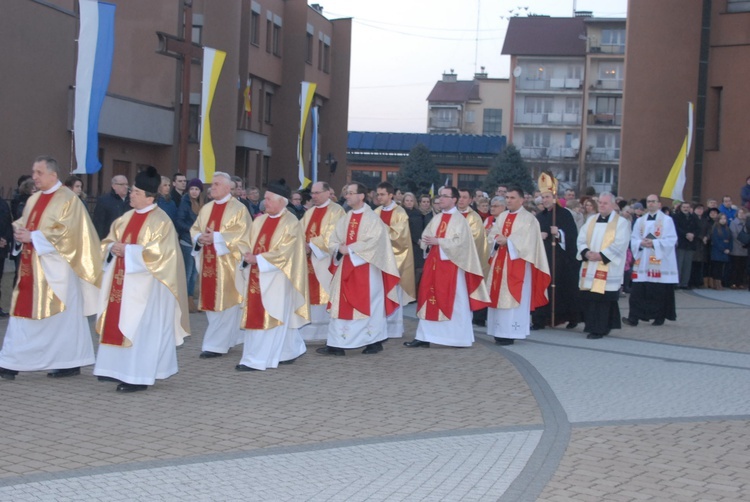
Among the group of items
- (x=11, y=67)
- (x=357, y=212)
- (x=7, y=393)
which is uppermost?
(x=11, y=67)

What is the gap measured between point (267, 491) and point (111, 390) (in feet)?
12.1

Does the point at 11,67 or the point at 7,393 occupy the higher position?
the point at 11,67

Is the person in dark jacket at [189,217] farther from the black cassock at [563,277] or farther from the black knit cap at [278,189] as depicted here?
the black cassock at [563,277]

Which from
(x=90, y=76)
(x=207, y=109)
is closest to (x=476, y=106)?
(x=207, y=109)

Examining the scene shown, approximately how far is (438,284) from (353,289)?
1407mm

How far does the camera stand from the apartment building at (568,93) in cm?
7306

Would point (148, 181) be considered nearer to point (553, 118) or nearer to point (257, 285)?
point (257, 285)

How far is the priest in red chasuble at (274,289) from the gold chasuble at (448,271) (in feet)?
8.03

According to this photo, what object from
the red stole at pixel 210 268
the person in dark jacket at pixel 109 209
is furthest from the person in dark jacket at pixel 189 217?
the red stole at pixel 210 268

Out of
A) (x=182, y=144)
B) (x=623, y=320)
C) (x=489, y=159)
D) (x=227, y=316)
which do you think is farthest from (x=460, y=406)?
(x=489, y=159)

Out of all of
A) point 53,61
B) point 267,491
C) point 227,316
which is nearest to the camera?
point 267,491

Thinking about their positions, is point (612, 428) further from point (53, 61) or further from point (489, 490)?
point (53, 61)

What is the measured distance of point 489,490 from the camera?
6332mm

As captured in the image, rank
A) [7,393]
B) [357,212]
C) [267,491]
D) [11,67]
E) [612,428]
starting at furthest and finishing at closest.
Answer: [11,67] → [357,212] → [7,393] → [612,428] → [267,491]
